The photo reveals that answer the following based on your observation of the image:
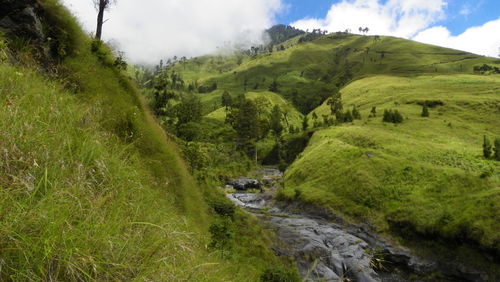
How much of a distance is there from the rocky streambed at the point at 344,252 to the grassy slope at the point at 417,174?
3453 mm

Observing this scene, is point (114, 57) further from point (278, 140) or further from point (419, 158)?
point (278, 140)

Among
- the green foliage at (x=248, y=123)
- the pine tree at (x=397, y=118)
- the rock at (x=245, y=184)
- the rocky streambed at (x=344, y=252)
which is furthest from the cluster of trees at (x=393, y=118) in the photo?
the green foliage at (x=248, y=123)

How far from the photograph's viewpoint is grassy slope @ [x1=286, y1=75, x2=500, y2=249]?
114 ft

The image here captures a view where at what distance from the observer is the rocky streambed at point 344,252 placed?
29.0 m

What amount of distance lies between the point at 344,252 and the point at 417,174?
19035 mm

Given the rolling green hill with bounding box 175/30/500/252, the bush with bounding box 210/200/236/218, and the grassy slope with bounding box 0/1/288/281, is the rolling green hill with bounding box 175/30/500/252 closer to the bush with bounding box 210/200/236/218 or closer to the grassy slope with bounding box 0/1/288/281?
the bush with bounding box 210/200/236/218

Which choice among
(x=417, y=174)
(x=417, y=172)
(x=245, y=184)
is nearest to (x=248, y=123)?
(x=245, y=184)

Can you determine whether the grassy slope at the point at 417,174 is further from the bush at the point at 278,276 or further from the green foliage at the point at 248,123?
the green foliage at the point at 248,123

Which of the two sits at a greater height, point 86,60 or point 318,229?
point 86,60

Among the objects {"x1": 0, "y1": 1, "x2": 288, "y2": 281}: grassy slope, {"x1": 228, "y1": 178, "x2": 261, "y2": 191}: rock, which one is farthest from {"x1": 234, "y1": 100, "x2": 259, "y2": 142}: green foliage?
{"x1": 0, "y1": 1, "x2": 288, "y2": 281}: grassy slope

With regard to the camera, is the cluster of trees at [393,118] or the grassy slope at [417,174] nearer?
the grassy slope at [417,174]

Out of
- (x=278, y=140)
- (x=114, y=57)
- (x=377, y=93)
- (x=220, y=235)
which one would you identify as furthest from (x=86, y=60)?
(x=377, y=93)

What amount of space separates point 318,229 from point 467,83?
103 m

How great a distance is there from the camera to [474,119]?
249 ft
